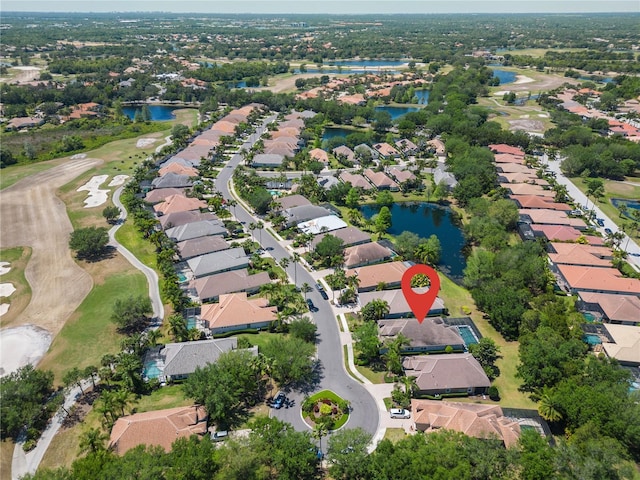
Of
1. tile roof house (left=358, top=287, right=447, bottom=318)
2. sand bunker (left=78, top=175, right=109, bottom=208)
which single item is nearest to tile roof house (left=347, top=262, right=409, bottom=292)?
tile roof house (left=358, top=287, right=447, bottom=318)

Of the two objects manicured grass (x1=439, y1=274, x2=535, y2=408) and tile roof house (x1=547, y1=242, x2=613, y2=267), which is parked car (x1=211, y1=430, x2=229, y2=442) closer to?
manicured grass (x1=439, y1=274, x2=535, y2=408)

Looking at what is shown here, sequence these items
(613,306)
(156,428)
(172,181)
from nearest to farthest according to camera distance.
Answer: (156,428), (613,306), (172,181)

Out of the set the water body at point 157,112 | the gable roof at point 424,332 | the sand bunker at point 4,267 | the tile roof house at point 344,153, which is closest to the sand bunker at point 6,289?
the sand bunker at point 4,267

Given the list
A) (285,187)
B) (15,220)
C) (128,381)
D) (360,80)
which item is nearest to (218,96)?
(360,80)

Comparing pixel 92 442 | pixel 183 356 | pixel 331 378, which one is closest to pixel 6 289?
pixel 183 356

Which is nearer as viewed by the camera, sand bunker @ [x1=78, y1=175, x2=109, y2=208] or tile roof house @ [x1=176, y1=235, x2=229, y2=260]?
tile roof house @ [x1=176, y1=235, x2=229, y2=260]

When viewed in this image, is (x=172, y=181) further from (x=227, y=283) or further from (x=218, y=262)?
(x=227, y=283)
